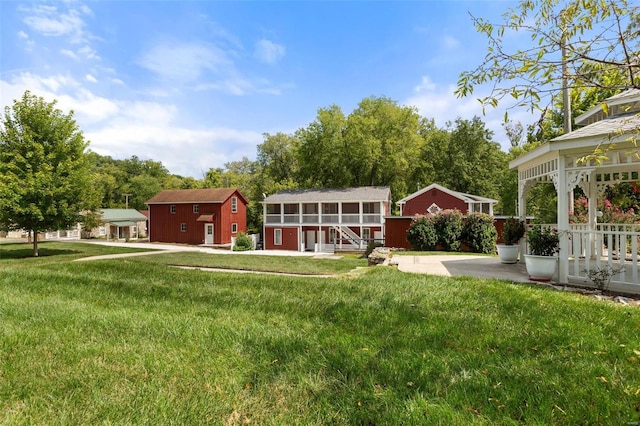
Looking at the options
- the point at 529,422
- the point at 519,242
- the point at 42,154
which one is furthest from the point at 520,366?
the point at 42,154

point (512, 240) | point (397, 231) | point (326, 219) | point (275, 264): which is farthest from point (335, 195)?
point (512, 240)

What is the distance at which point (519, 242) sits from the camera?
8.98 meters

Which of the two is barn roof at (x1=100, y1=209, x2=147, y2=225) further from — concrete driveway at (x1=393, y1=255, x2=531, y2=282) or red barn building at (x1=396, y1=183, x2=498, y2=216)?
concrete driveway at (x1=393, y1=255, x2=531, y2=282)

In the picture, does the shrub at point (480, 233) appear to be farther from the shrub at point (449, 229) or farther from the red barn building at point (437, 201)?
the red barn building at point (437, 201)

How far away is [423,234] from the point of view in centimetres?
1550

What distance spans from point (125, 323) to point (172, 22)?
7.92m

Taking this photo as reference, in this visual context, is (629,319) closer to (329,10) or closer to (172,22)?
(329,10)

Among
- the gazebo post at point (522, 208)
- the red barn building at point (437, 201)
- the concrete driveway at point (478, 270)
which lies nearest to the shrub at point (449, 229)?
the gazebo post at point (522, 208)

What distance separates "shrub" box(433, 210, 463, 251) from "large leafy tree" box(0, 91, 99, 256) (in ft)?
61.8

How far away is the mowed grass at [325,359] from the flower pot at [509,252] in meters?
3.61

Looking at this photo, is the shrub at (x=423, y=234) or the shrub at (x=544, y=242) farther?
the shrub at (x=423, y=234)

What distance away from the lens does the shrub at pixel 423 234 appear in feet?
50.8

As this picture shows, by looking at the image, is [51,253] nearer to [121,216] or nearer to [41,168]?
[41,168]

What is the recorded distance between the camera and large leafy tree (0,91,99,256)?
53.4 ft
